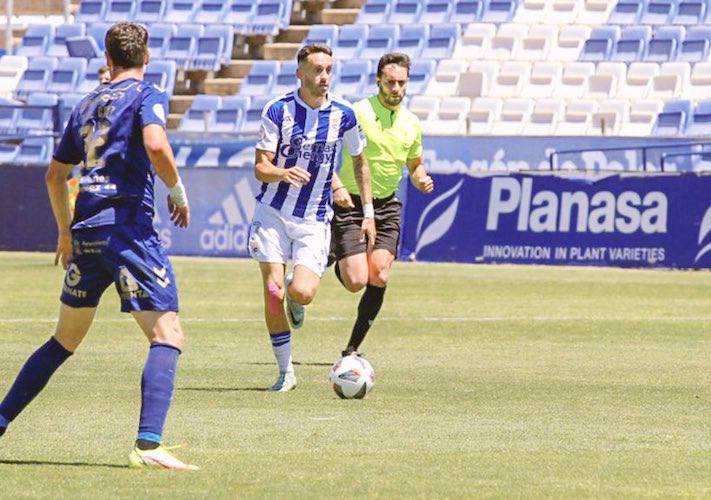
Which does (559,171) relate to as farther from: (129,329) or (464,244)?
(129,329)

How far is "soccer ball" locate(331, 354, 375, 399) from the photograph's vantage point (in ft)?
35.4

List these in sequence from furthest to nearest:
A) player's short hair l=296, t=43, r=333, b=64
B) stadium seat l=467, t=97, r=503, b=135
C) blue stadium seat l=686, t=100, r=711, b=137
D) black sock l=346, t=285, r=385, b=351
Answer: stadium seat l=467, t=97, r=503, b=135 < blue stadium seat l=686, t=100, r=711, b=137 < black sock l=346, t=285, r=385, b=351 < player's short hair l=296, t=43, r=333, b=64

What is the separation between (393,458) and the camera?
26.2 ft

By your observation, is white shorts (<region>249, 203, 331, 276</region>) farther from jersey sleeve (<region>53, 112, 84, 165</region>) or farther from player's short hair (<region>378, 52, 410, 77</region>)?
jersey sleeve (<region>53, 112, 84, 165</region>)

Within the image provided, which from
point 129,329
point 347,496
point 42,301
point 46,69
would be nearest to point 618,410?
point 347,496

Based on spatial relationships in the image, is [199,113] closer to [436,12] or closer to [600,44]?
[436,12]

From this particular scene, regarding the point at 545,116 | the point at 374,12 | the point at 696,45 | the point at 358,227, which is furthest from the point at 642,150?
the point at 358,227

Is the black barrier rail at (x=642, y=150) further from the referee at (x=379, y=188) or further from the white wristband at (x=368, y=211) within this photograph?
the white wristband at (x=368, y=211)

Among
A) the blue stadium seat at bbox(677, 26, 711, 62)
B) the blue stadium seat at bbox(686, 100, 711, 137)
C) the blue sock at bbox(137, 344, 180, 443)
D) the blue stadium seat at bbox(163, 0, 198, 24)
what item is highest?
the blue sock at bbox(137, 344, 180, 443)

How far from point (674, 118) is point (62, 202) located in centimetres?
2522

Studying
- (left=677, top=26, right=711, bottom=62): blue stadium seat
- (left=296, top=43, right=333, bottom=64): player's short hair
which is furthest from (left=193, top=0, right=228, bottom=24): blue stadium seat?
(left=296, top=43, right=333, bottom=64): player's short hair

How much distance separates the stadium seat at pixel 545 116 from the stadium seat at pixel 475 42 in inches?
129

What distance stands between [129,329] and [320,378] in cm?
448

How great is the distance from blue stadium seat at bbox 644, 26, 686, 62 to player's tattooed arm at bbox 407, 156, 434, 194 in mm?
22080
